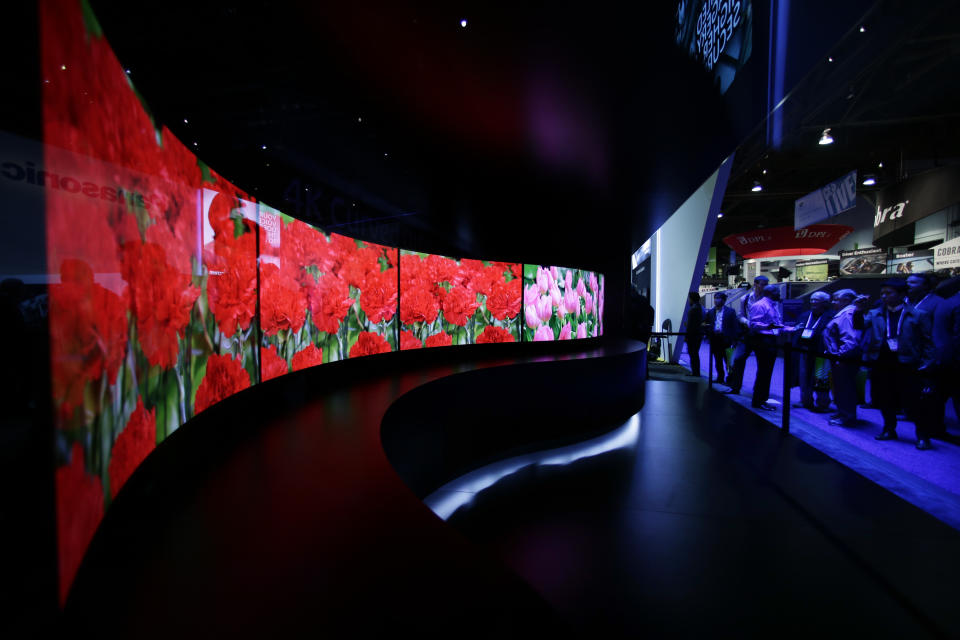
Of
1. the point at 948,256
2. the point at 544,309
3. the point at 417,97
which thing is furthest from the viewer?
the point at 948,256

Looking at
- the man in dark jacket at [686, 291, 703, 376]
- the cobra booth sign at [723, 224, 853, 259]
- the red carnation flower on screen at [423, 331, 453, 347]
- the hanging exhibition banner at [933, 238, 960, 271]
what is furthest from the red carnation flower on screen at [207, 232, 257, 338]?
the cobra booth sign at [723, 224, 853, 259]

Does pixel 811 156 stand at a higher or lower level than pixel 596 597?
higher

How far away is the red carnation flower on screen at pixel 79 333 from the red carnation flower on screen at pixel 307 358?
151 centimetres

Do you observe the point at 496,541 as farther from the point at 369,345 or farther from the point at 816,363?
the point at 816,363

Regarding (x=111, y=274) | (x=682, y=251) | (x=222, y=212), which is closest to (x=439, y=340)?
(x=222, y=212)

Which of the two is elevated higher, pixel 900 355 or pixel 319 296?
pixel 319 296

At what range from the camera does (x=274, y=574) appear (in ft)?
2.93

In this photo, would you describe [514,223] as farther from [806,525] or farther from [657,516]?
[806,525]

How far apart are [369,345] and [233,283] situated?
159 cm

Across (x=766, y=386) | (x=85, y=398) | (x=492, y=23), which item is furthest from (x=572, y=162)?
(x=766, y=386)

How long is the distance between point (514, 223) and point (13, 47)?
4810 mm

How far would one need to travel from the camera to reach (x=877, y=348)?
14.8 feet

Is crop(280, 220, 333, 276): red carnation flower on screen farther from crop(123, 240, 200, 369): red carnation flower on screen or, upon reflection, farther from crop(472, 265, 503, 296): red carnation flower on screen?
crop(472, 265, 503, 296): red carnation flower on screen

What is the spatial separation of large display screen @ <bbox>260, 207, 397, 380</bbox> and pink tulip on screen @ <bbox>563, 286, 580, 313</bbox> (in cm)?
234
